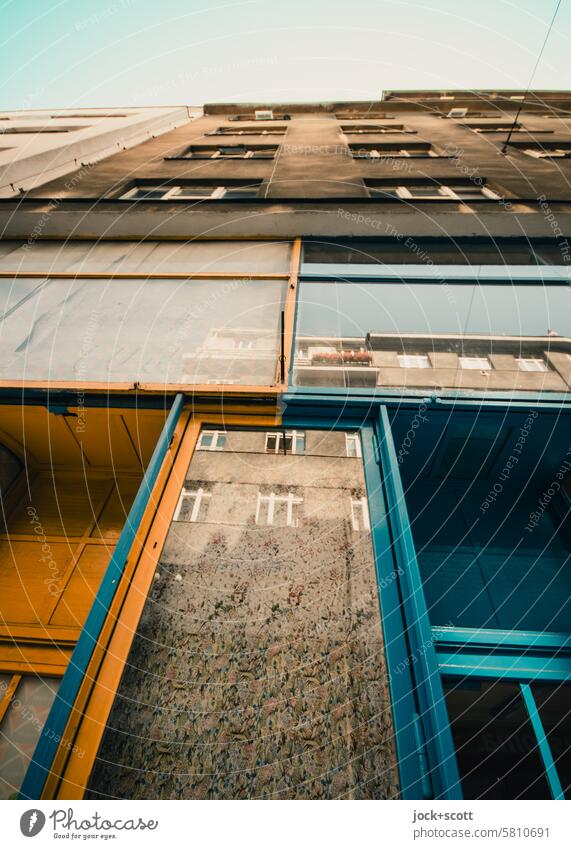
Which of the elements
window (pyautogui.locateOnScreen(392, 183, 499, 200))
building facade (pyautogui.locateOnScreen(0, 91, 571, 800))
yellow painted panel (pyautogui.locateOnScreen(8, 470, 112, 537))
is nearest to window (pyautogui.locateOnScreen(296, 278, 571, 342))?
building facade (pyautogui.locateOnScreen(0, 91, 571, 800))

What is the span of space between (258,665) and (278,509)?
1.14m

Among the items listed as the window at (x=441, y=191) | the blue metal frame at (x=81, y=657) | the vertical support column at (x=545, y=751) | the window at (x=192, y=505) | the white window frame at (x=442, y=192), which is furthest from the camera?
the window at (x=441, y=191)

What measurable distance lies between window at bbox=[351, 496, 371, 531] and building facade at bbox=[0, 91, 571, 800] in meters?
0.03

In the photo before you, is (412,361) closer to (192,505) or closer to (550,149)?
(192,505)

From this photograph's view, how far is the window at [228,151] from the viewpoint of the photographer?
11.7 metres

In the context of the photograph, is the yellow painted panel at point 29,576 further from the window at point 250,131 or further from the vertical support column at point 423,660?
the window at point 250,131

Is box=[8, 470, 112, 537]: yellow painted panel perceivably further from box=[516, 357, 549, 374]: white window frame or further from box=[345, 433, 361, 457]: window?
box=[516, 357, 549, 374]: white window frame

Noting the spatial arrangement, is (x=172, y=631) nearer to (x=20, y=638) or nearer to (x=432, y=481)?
(x=20, y=638)

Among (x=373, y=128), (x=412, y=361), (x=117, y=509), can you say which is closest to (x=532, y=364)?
(x=412, y=361)

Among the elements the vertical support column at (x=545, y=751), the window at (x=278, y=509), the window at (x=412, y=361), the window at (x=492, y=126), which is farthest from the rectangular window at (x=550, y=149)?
the vertical support column at (x=545, y=751)

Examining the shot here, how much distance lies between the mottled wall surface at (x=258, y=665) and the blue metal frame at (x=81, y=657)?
27cm

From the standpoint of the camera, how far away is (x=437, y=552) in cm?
435

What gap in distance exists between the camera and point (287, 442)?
358cm
